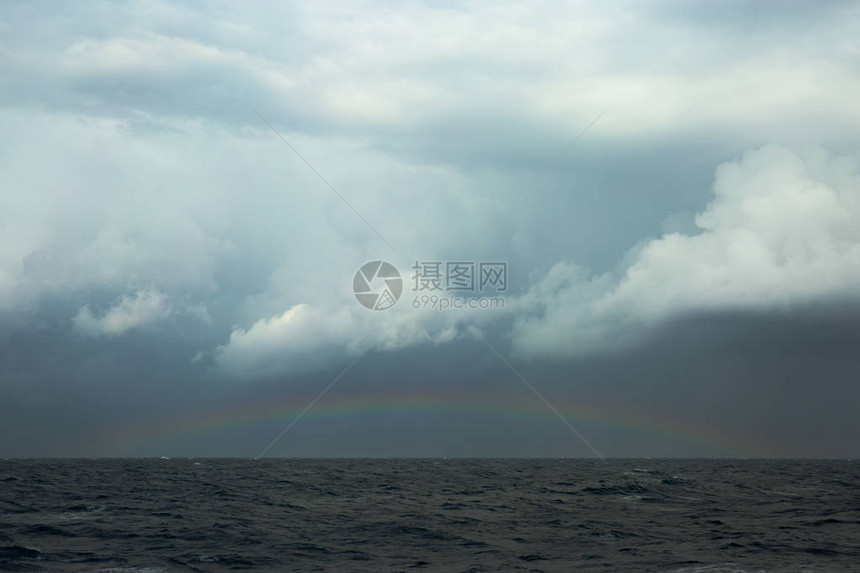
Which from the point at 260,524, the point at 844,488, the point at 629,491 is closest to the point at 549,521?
the point at 260,524

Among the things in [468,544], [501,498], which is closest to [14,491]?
[501,498]

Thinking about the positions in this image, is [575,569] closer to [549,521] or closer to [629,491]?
[549,521]

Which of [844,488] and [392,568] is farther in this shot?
[844,488]

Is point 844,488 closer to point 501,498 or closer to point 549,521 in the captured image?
point 501,498

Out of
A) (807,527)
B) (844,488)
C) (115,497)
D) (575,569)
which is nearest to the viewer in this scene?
(575,569)

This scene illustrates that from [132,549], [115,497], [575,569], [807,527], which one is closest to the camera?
[575,569]

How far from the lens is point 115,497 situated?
194 feet

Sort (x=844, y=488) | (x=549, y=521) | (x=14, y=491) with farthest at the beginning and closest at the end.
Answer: (x=844, y=488), (x=14, y=491), (x=549, y=521)

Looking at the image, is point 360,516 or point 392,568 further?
point 360,516

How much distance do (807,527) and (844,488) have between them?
41821 millimetres

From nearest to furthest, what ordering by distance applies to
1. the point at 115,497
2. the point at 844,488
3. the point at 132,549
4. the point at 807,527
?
the point at 132,549
the point at 807,527
the point at 115,497
the point at 844,488

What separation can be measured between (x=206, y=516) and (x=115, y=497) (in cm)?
1822

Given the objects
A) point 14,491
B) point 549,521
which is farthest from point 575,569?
point 14,491

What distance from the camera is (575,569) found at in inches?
1143
